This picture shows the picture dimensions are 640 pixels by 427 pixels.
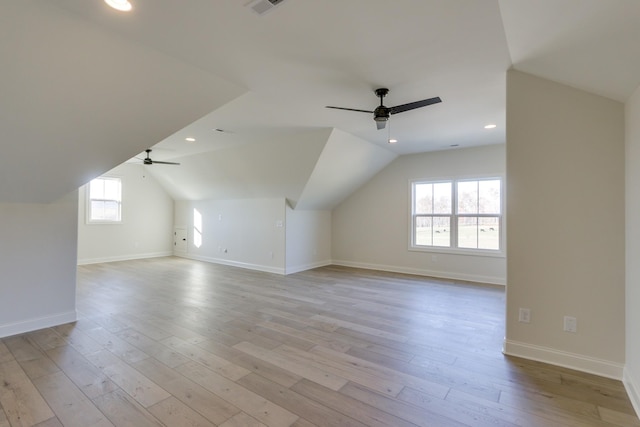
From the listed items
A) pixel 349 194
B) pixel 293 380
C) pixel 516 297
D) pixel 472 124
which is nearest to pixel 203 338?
pixel 293 380

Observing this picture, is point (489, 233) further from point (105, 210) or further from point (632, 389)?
point (105, 210)

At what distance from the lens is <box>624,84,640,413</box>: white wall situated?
2.11 metres

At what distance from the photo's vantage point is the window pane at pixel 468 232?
19.6 feet

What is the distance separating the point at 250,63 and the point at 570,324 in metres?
3.54

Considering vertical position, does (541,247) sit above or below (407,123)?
below

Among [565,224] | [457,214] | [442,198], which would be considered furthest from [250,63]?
[457,214]

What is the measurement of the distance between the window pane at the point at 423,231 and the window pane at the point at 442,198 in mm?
294

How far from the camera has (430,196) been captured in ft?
21.3

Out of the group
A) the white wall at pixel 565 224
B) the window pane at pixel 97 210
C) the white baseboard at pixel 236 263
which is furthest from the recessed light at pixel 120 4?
the window pane at pixel 97 210

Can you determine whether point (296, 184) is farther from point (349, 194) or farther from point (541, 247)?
point (541, 247)

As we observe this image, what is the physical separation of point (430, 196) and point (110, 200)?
7.81 metres

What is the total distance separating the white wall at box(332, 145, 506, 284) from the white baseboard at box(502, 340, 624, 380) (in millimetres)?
3190

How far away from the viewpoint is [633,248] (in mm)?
2211

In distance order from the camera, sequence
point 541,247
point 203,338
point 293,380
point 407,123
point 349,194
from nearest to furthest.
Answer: point 293,380
point 541,247
point 203,338
point 407,123
point 349,194
